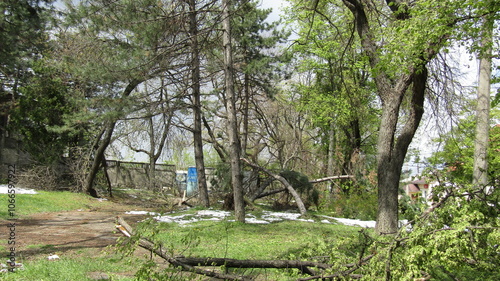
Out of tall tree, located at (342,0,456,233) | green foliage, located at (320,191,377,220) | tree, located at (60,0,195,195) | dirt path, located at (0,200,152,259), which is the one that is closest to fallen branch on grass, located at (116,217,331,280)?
dirt path, located at (0,200,152,259)

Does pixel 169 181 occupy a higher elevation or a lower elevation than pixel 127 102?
lower

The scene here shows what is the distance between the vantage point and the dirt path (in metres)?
5.99

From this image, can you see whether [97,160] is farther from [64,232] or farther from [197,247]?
[197,247]

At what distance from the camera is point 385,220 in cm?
651

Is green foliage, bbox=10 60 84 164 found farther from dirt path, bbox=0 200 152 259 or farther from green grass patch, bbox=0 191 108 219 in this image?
dirt path, bbox=0 200 152 259

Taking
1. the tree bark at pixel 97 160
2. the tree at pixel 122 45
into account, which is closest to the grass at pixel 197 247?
the tree bark at pixel 97 160

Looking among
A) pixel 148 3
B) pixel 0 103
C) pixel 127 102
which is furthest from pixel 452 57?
pixel 0 103

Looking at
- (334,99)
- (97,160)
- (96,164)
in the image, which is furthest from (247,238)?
(334,99)

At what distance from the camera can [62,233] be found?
7.63 metres

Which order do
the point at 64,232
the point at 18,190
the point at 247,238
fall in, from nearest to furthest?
the point at 247,238, the point at 64,232, the point at 18,190

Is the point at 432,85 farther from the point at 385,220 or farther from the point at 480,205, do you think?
the point at 480,205

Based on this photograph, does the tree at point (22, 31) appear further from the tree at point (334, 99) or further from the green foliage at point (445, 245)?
the green foliage at point (445, 245)

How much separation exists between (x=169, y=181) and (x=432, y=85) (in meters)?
14.5

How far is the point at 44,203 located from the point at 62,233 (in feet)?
15.8
